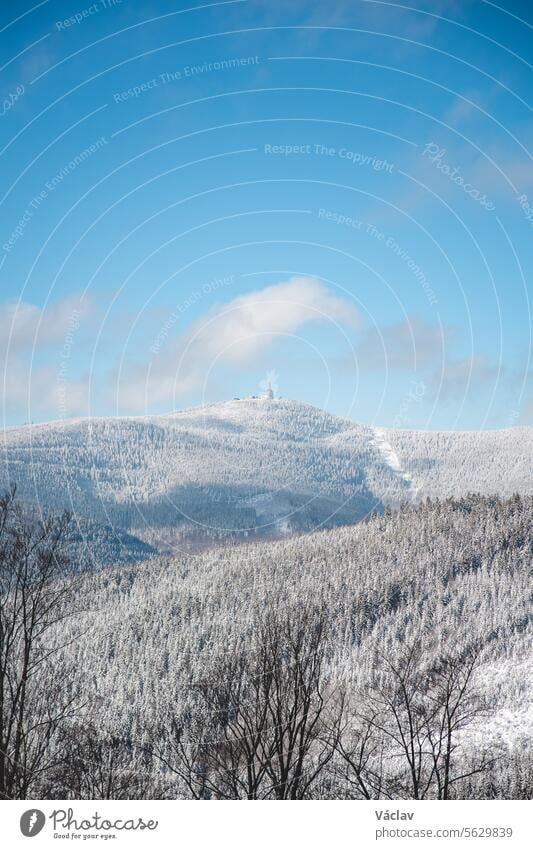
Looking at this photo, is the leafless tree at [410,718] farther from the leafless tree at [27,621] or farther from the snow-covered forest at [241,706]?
the leafless tree at [27,621]

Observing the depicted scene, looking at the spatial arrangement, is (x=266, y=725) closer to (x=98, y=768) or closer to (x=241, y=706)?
(x=241, y=706)

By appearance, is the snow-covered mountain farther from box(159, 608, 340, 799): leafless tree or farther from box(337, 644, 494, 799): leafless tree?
box(159, 608, 340, 799): leafless tree

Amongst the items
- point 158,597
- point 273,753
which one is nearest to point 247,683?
point 273,753
